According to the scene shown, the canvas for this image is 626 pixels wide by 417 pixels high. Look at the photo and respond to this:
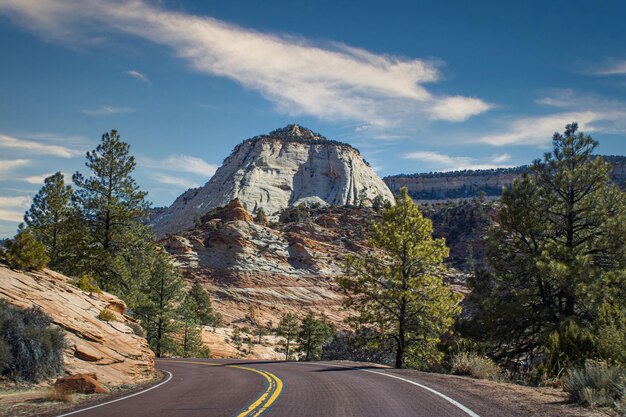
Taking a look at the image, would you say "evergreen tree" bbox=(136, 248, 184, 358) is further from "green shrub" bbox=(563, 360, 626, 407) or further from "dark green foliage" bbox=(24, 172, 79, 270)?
"green shrub" bbox=(563, 360, 626, 407)

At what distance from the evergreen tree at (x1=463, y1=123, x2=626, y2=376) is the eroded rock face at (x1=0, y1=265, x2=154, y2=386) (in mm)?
15565

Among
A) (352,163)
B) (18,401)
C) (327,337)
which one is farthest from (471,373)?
(352,163)

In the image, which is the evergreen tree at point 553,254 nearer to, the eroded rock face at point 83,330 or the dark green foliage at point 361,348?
the dark green foliage at point 361,348

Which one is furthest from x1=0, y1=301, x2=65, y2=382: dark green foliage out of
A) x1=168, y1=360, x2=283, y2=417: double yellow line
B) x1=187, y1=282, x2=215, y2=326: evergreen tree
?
x1=187, y1=282, x2=215, y2=326: evergreen tree

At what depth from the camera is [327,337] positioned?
169 ft

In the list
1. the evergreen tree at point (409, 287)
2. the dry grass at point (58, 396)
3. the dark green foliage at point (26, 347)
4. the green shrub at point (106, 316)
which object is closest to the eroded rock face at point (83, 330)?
the green shrub at point (106, 316)

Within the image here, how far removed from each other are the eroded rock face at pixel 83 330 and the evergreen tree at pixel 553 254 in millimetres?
15565

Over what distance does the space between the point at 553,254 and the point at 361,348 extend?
2520 centimetres

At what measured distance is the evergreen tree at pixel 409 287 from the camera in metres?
21.5

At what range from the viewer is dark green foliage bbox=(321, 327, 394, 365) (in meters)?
22.3

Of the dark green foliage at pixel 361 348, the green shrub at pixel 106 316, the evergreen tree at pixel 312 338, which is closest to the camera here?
the green shrub at pixel 106 316

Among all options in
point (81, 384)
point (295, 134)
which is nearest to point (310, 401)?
point (81, 384)

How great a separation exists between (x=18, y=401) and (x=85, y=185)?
21.0 meters

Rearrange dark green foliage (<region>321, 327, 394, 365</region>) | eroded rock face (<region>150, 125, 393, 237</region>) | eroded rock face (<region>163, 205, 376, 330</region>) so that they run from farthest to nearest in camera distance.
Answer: eroded rock face (<region>150, 125, 393, 237</region>) → eroded rock face (<region>163, 205, 376, 330</region>) → dark green foliage (<region>321, 327, 394, 365</region>)
